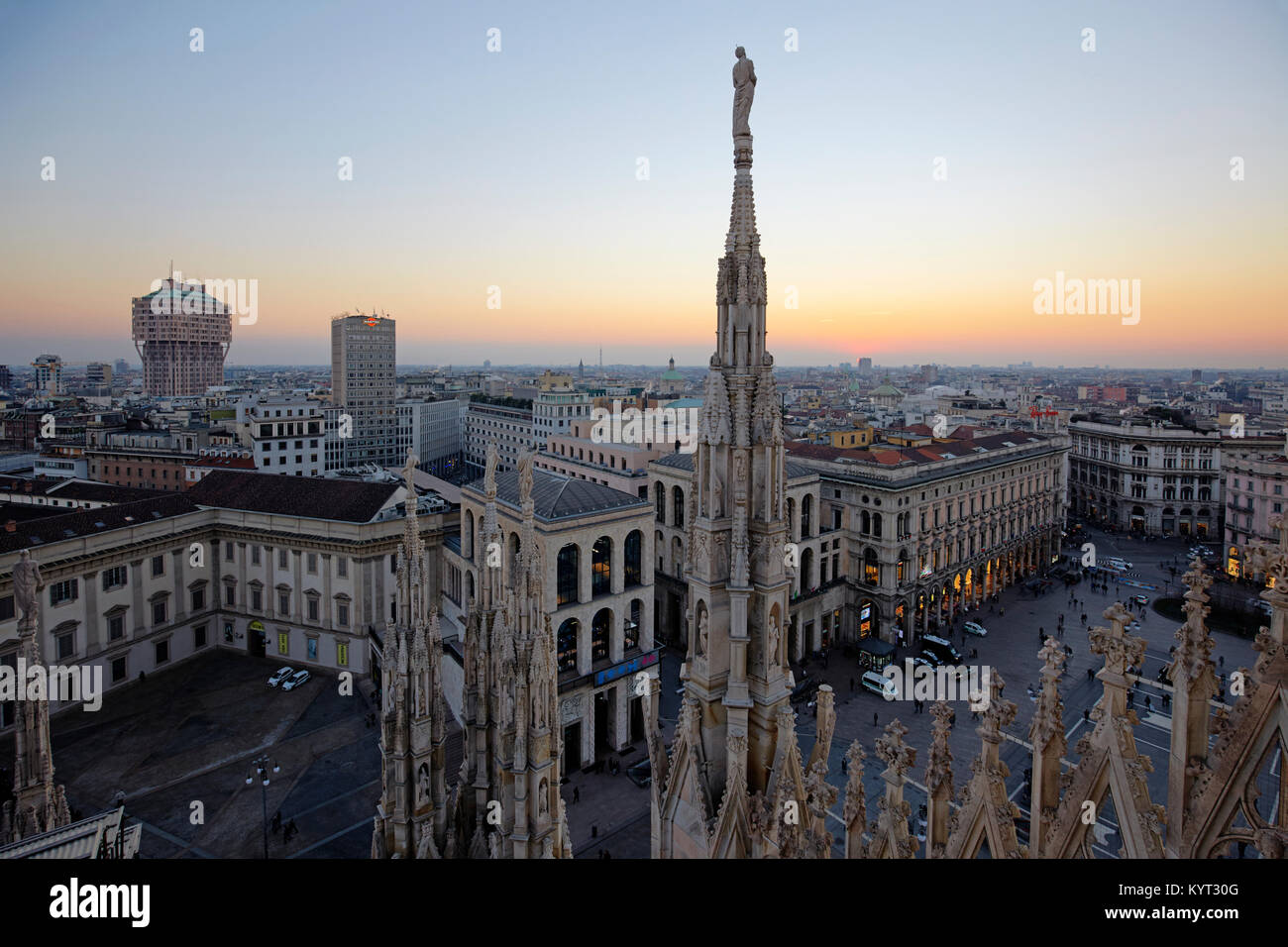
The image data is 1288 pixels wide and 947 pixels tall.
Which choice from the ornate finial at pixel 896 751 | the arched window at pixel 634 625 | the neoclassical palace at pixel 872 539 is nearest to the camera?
the ornate finial at pixel 896 751

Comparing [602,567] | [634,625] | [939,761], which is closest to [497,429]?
[634,625]

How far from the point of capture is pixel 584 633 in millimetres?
41219

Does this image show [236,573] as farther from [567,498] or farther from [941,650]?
[941,650]

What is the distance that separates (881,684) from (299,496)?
153 ft

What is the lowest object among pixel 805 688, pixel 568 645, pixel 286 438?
pixel 805 688

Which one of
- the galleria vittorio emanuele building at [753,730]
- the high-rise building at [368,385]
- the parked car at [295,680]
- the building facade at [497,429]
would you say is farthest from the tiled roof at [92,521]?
the high-rise building at [368,385]

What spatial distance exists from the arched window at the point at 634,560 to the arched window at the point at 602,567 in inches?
72.3

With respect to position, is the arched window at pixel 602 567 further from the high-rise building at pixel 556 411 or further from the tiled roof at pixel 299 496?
the high-rise building at pixel 556 411

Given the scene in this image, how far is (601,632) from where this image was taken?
43.4 meters

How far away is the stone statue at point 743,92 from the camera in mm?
10070

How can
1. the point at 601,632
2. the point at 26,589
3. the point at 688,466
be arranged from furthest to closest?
the point at 688,466, the point at 601,632, the point at 26,589
